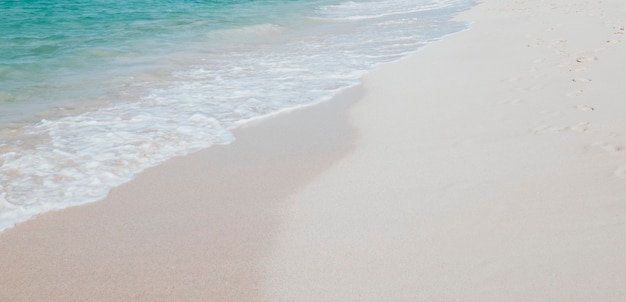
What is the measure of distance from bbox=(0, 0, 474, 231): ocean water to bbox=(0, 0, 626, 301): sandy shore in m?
0.47

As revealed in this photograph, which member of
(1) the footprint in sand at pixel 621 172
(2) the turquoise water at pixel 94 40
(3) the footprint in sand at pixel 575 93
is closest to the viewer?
(1) the footprint in sand at pixel 621 172

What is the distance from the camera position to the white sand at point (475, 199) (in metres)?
2.98

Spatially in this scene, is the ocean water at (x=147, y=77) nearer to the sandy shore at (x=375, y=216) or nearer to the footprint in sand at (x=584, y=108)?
the sandy shore at (x=375, y=216)

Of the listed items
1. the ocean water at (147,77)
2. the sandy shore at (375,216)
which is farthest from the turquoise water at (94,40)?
the sandy shore at (375,216)

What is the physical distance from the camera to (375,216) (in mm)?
3805

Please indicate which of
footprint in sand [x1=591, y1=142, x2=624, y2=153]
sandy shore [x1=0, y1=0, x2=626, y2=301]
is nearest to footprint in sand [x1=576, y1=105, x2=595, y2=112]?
sandy shore [x1=0, y1=0, x2=626, y2=301]

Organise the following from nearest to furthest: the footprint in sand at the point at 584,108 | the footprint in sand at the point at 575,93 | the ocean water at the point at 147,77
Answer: the ocean water at the point at 147,77, the footprint in sand at the point at 584,108, the footprint in sand at the point at 575,93

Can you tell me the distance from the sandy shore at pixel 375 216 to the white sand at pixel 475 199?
0.04 ft

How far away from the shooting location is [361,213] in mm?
3873

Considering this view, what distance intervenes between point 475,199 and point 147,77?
6.39 meters

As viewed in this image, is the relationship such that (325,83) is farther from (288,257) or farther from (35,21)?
(35,21)

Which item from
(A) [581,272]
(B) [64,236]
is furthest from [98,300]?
(A) [581,272]

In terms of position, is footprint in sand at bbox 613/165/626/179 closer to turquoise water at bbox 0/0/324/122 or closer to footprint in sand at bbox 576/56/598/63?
footprint in sand at bbox 576/56/598/63

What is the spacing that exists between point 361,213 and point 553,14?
10.4 m
